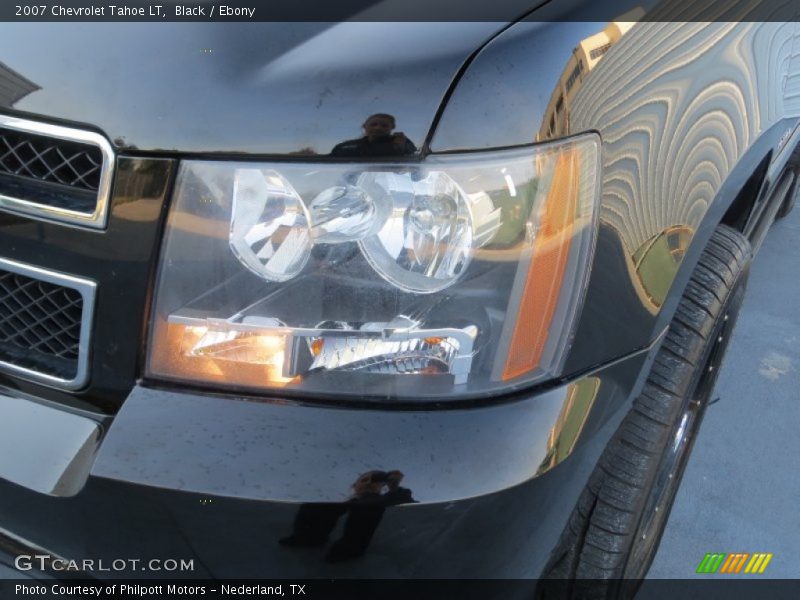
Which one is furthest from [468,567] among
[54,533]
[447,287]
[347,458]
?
[54,533]

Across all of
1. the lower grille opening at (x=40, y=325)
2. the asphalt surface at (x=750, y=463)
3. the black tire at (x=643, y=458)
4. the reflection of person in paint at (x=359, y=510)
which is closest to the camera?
the reflection of person in paint at (x=359, y=510)

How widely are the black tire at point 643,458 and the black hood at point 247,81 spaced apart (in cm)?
75

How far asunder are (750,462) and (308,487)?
195cm

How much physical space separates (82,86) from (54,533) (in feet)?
2.22

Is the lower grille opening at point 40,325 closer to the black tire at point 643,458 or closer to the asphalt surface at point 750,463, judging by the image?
the black tire at point 643,458

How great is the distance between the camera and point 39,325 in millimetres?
1386

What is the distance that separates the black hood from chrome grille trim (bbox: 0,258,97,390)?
222 mm

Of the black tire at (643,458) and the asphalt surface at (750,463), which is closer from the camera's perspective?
the black tire at (643,458)

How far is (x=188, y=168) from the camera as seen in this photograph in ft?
4.01

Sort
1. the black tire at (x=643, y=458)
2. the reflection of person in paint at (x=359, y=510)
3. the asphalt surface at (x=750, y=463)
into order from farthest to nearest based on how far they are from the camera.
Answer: the asphalt surface at (x=750, y=463) → the black tire at (x=643, y=458) → the reflection of person in paint at (x=359, y=510)

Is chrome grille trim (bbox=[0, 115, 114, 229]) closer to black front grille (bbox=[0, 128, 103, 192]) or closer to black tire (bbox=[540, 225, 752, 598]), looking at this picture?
black front grille (bbox=[0, 128, 103, 192])

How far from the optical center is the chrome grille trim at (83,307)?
4.20 ft

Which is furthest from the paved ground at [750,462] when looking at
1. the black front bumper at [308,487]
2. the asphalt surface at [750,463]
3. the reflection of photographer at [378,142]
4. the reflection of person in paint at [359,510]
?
the reflection of photographer at [378,142]

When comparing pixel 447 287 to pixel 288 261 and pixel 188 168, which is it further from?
pixel 188 168
